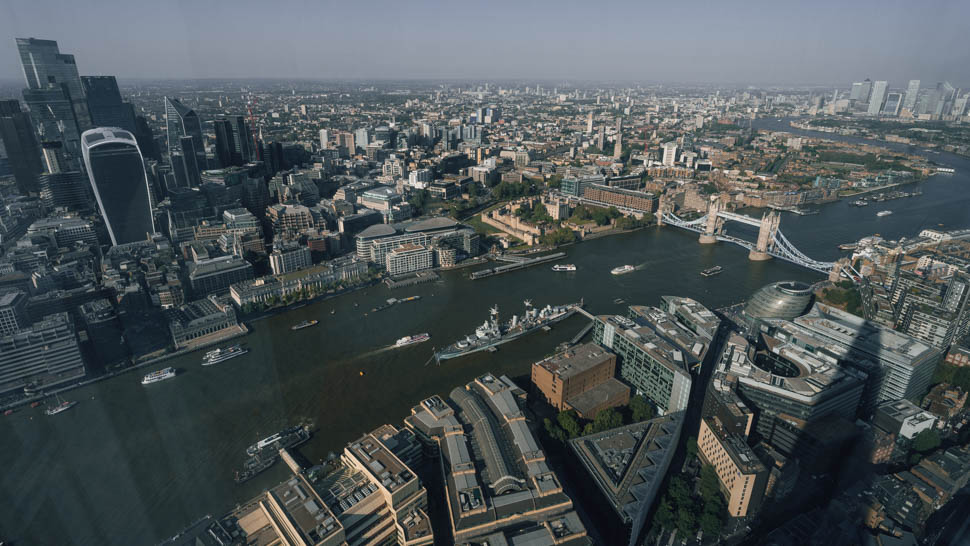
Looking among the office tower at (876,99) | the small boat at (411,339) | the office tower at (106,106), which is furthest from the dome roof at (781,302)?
the office tower at (876,99)

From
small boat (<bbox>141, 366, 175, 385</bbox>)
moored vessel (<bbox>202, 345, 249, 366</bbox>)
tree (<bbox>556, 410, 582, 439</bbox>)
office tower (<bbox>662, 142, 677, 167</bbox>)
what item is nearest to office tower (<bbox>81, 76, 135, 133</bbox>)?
moored vessel (<bbox>202, 345, 249, 366</bbox>)

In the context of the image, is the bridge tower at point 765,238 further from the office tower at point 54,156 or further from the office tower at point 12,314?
the office tower at point 54,156

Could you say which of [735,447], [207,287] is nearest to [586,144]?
[207,287]

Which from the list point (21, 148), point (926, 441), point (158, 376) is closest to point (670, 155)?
point (926, 441)

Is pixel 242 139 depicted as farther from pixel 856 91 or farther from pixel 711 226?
pixel 856 91

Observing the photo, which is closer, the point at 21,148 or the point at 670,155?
the point at 21,148

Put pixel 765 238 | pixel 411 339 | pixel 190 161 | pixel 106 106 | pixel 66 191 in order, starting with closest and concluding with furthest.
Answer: pixel 411 339
pixel 765 238
pixel 106 106
pixel 66 191
pixel 190 161

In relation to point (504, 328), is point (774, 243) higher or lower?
higher

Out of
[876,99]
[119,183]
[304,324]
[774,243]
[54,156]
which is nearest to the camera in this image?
[304,324]
